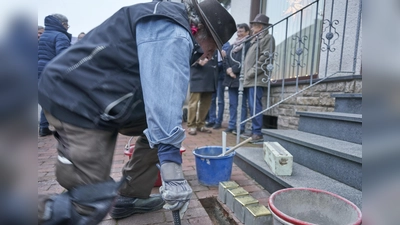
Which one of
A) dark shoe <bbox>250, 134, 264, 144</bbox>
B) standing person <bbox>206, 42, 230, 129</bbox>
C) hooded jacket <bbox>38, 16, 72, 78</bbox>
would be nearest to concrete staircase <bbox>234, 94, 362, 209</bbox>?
dark shoe <bbox>250, 134, 264, 144</bbox>

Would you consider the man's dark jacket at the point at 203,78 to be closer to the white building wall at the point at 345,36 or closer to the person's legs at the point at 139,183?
the white building wall at the point at 345,36

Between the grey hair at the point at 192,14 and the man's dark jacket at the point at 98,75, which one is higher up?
the grey hair at the point at 192,14

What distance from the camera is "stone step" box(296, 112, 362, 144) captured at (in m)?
1.98

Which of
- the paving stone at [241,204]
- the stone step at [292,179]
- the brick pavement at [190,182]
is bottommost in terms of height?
the brick pavement at [190,182]

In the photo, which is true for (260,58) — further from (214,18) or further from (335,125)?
(214,18)

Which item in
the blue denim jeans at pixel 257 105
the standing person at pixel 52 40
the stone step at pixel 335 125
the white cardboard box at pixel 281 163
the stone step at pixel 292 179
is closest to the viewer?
the stone step at pixel 292 179

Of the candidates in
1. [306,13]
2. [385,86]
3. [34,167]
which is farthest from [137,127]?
[306,13]

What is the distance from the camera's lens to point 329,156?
6.03 feet

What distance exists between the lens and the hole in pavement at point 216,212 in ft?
5.76

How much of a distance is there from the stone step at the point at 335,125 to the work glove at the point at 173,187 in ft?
5.40

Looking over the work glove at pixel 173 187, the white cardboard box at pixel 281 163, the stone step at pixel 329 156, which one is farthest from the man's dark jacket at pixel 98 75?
the stone step at pixel 329 156

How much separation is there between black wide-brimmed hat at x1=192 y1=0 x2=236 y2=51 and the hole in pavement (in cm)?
127

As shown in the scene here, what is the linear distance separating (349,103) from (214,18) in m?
1.93

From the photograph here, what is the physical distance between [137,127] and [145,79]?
606 mm
